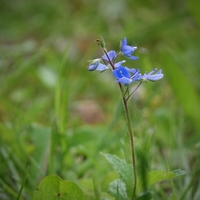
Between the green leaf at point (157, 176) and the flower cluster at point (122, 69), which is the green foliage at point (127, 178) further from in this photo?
the flower cluster at point (122, 69)

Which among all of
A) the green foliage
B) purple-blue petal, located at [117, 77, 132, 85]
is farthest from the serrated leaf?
purple-blue petal, located at [117, 77, 132, 85]

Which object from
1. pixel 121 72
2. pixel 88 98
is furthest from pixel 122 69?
pixel 88 98

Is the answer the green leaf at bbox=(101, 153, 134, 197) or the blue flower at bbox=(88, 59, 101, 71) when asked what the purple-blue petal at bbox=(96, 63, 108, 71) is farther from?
the green leaf at bbox=(101, 153, 134, 197)

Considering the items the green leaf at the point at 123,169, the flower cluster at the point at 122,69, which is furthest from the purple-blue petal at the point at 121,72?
the green leaf at the point at 123,169

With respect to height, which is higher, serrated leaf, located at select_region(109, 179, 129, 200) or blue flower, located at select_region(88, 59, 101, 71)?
blue flower, located at select_region(88, 59, 101, 71)

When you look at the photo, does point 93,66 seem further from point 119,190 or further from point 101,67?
point 119,190

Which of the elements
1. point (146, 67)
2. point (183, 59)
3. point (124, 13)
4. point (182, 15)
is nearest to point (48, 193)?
point (146, 67)

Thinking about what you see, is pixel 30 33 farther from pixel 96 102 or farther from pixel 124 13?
pixel 96 102
